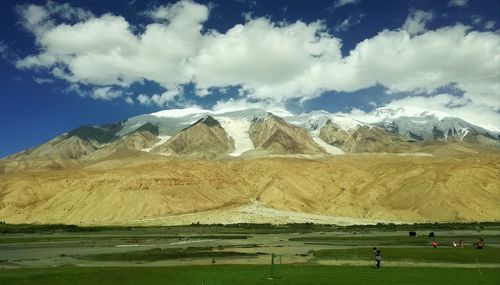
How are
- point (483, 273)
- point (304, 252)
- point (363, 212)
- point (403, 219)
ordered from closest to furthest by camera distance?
point (483, 273) < point (304, 252) < point (403, 219) < point (363, 212)

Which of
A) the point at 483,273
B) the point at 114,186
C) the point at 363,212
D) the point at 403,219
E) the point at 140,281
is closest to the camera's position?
the point at 140,281

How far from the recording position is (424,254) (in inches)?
2240

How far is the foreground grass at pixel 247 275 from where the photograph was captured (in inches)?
1458

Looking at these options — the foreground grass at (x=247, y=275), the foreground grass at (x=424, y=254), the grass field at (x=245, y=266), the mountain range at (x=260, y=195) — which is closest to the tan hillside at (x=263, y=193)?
the mountain range at (x=260, y=195)

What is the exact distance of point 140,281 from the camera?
3788 centimetres

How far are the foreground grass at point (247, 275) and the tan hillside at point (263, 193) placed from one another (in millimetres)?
104394

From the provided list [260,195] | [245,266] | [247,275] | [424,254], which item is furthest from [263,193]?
[247,275]

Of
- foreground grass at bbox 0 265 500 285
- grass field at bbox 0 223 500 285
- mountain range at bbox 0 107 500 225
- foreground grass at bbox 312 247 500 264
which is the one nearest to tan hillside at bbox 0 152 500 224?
mountain range at bbox 0 107 500 225

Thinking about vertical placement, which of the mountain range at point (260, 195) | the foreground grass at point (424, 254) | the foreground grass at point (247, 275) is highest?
the mountain range at point (260, 195)

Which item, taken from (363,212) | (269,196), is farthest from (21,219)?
(363,212)

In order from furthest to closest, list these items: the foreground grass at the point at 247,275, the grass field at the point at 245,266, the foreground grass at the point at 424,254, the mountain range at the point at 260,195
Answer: the mountain range at the point at 260,195 → the foreground grass at the point at 424,254 → the grass field at the point at 245,266 → the foreground grass at the point at 247,275

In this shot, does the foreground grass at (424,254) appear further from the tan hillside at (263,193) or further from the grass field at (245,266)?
the tan hillside at (263,193)

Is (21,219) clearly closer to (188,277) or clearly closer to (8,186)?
(8,186)

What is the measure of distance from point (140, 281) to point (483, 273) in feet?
79.6
